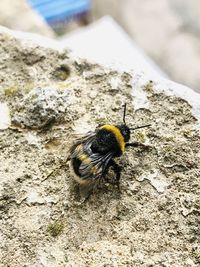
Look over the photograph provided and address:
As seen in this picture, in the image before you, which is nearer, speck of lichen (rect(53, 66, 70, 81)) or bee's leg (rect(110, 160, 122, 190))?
bee's leg (rect(110, 160, 122, 190))

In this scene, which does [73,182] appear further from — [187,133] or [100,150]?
[187,133]

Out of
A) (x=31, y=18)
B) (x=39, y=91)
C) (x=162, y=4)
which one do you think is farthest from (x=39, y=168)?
(x=162, y=4)

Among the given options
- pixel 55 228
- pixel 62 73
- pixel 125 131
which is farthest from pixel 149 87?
pixel 55 228

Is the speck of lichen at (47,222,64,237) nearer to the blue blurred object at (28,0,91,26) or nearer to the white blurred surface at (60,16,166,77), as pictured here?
the white blurred surface at (60,16,166,77)

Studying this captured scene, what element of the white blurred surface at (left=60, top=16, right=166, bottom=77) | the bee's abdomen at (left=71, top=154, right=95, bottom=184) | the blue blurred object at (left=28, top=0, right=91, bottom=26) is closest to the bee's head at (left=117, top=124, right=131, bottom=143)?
the bee's abdomen at (left=71, top=154, right=95, bottom=184)

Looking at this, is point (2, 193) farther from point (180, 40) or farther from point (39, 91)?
point (180, 40)

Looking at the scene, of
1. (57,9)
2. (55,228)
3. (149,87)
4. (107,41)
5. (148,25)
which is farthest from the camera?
(148,25)
